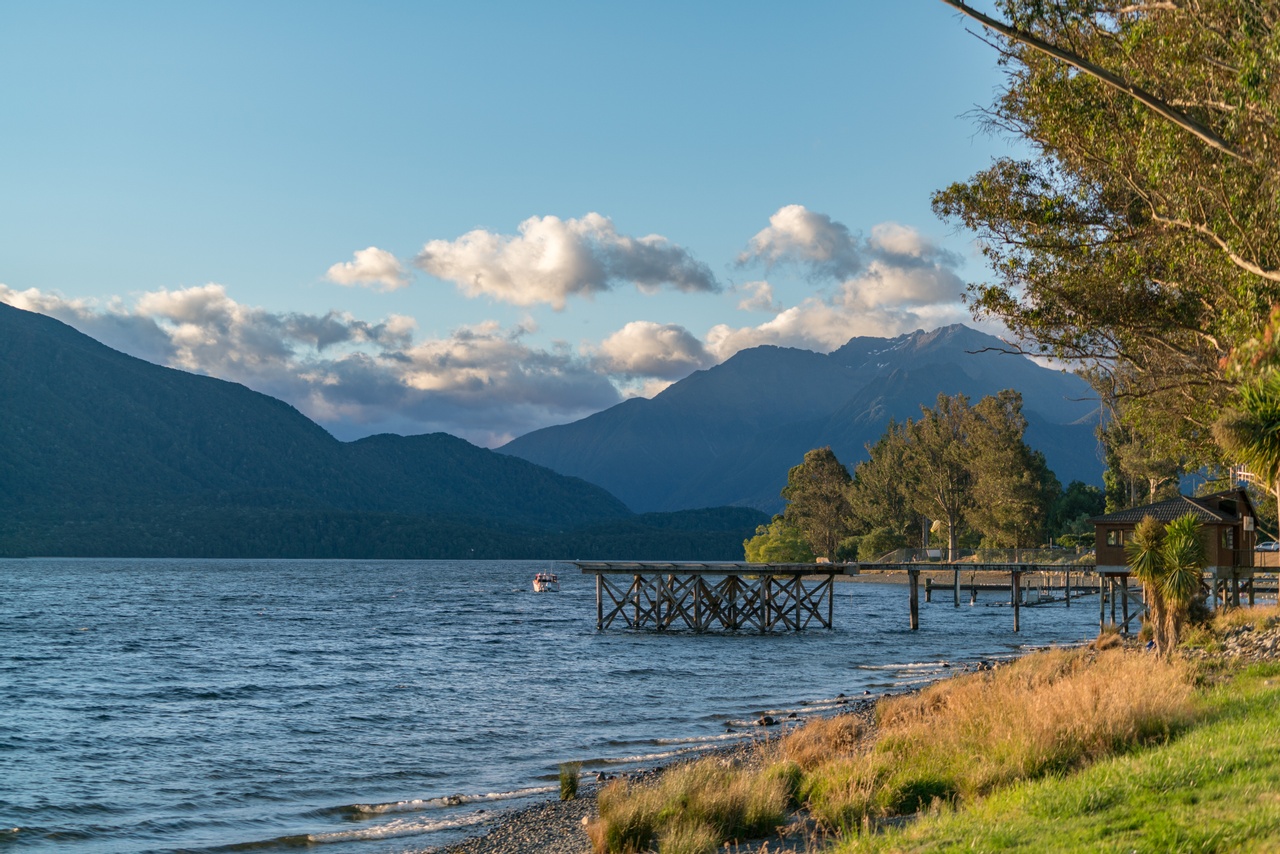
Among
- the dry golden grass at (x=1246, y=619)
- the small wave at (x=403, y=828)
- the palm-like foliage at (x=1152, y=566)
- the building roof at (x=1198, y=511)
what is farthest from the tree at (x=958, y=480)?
the small wave at (x=403, y=828)

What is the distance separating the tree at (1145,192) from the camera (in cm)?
1705

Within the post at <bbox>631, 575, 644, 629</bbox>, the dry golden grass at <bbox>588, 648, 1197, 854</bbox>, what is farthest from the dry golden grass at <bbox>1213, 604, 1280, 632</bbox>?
the post at <bbox>631, 575, 644, 629</bbox>

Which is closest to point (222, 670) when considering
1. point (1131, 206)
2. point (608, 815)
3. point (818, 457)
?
point (608, 815)

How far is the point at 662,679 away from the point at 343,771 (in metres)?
17.1

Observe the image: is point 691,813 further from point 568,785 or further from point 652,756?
point 652,756

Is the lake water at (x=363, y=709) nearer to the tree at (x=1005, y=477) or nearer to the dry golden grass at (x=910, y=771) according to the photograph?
the dry golden grass at (x=910, y=771)

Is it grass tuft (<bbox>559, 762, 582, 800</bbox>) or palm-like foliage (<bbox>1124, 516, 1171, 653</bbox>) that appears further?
palm-like foliage (<bbox>1124, 516, 1171, 653</bbox>)

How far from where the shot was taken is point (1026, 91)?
22.7 metres

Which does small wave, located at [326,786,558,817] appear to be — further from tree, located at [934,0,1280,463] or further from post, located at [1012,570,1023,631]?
post, located at [1012,570,1023,631]

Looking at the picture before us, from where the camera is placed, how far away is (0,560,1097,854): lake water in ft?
57.7

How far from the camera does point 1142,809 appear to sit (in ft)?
28.8

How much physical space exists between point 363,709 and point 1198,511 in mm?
34149

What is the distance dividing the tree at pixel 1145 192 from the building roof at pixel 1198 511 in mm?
14772

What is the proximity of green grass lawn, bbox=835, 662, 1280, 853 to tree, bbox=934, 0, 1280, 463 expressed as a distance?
910 centimetres
